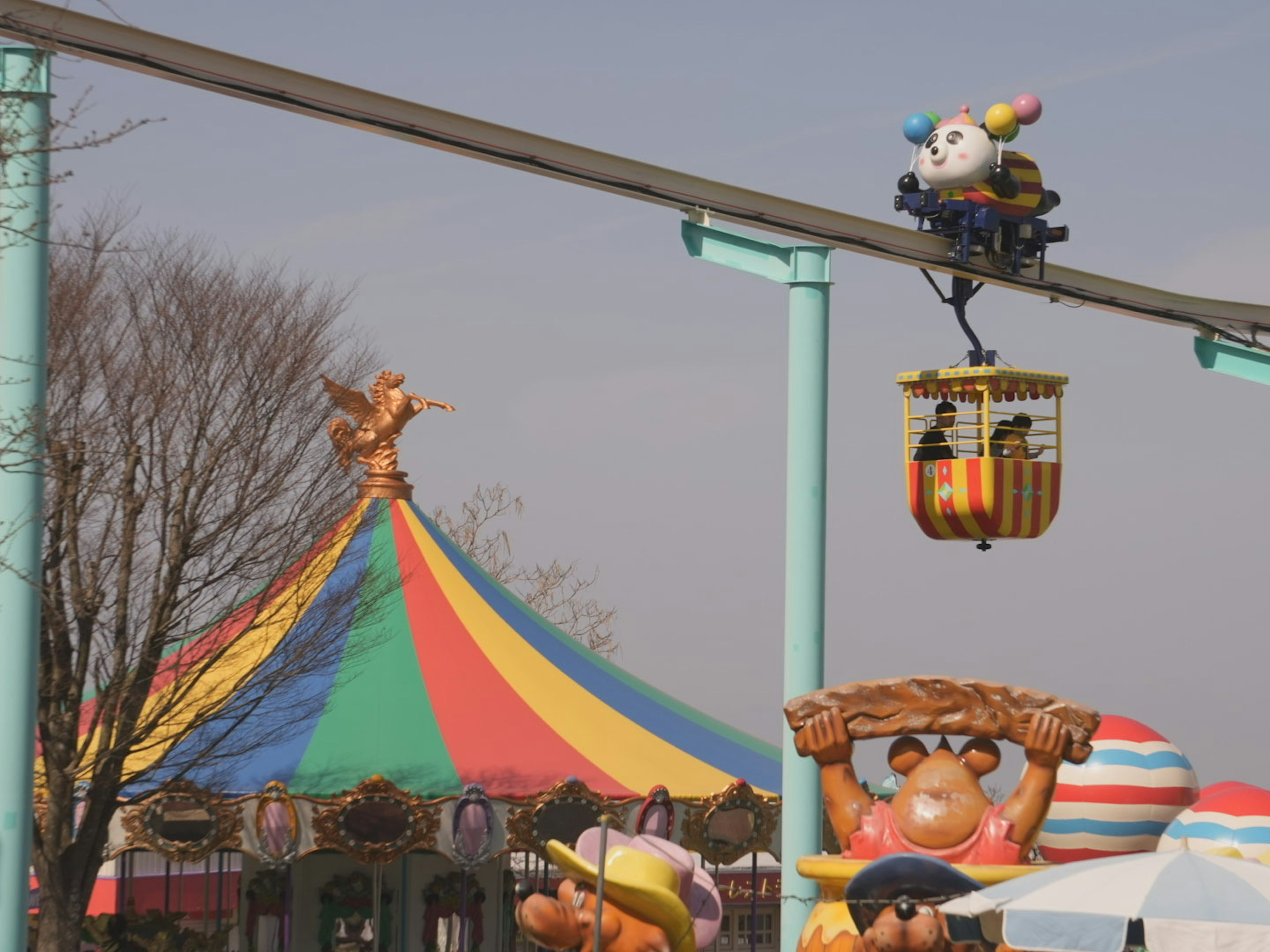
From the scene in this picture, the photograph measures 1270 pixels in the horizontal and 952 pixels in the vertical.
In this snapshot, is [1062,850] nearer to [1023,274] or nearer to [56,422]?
[1023,274]

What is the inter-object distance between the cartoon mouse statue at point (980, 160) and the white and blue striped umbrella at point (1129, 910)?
5.76 meters

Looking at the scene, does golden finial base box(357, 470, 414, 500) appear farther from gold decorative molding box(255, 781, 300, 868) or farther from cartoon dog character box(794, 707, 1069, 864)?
cartoon dog character box(794, 707, 1069, 864)

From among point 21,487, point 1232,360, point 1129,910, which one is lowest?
point 1129,910

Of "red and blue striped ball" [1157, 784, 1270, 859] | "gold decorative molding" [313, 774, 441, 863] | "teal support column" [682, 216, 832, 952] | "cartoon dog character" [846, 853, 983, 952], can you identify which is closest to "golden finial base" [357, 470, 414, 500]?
"gold decorative molding" [313, 774, 441, 863]

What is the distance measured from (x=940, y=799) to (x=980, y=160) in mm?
5284

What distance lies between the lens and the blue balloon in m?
12.9

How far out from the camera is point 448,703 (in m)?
15.6

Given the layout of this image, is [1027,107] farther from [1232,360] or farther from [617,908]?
[617,908]

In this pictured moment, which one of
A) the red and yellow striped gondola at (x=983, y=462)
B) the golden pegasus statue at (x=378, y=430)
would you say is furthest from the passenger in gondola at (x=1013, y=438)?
the golden pegasus statue at (x=378, y=430)

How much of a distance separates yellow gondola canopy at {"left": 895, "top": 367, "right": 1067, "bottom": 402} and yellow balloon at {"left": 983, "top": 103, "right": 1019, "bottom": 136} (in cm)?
179

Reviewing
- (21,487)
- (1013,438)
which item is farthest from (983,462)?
(21,487)

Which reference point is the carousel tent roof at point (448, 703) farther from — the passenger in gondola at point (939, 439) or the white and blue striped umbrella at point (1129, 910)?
the white and blue striped umbrella at point (1129, 910)

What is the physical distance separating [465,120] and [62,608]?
15.3ft

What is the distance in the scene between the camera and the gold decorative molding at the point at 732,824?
15016mm
